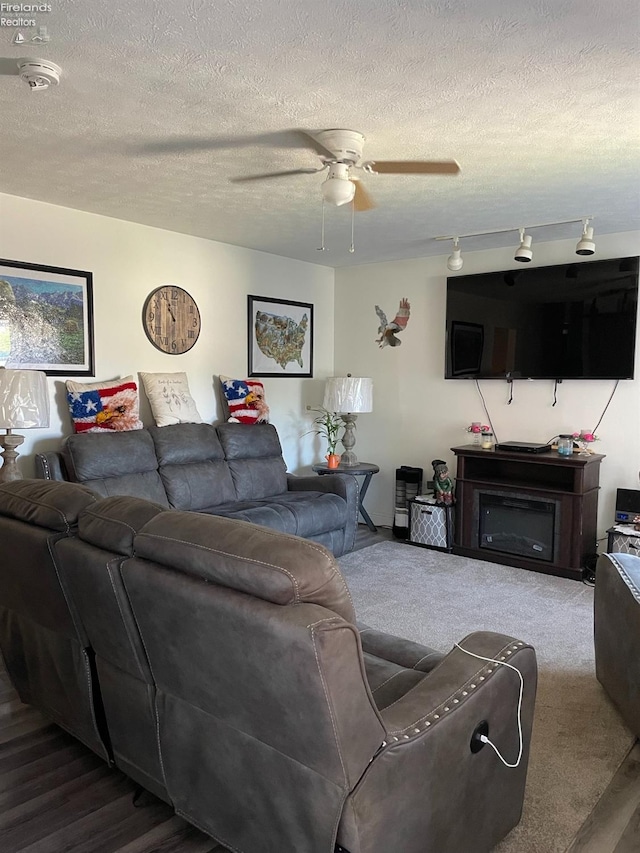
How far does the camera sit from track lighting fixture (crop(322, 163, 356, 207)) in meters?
2.61

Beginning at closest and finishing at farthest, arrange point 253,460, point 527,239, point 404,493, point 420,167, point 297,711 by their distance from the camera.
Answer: point 297,711
point 420,167
point 527,239
point 253,460
point 404,493

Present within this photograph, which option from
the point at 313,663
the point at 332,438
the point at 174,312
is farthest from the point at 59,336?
the point at 313,663

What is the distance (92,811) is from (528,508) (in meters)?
3.44

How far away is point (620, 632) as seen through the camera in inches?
91.7

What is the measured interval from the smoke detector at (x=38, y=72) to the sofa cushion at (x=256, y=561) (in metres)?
1.64

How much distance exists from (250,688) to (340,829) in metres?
0.34

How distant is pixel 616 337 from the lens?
14.1ft

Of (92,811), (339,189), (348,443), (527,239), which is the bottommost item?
(92,811)

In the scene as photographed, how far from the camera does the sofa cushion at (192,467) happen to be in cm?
408

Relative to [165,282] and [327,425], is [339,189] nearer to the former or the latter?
[165,282]

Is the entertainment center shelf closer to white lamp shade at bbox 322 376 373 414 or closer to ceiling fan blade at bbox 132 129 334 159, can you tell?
white lamp shade at bbox 322 376 373 414

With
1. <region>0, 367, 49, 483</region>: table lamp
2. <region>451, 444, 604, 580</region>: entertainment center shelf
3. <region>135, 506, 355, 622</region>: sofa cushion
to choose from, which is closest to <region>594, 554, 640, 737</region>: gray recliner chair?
<region>135, 506, 355, 622</region>: sofa cushion

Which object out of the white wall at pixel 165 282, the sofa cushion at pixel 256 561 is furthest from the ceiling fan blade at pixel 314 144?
the white wall at pixel 165 282

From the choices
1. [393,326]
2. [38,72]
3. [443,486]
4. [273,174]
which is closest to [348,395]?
[393,326]
